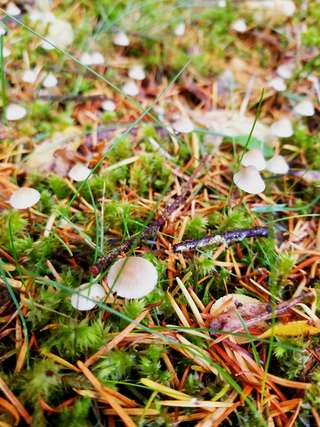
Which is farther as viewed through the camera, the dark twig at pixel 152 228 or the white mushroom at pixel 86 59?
the white mushroom at pixel 86 59

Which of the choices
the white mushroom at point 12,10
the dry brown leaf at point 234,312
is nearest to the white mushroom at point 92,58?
the white mushroom at point 12,10

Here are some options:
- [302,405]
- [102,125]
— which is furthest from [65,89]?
[302,405]

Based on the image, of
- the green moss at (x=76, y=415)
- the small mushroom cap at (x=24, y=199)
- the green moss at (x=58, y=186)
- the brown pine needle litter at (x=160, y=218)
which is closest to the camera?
the green moss at (x=76, y=415)

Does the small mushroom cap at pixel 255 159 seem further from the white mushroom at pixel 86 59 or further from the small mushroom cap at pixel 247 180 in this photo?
the white mushroom at pixel 86 59

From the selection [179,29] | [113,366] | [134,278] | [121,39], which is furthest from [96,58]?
[113,366]

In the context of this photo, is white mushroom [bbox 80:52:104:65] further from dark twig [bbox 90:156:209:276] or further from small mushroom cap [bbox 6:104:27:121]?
dark twig [bbox 90:156:209:276]

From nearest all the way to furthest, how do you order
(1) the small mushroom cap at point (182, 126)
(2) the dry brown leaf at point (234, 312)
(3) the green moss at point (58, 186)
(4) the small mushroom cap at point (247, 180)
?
(2) the dry brown leaf at point (234, 312) < (4) the small mushroom cap at point (247, 180) < (3) the green moss at point (58, 186) < (1) the small mushroom cap at point (182, 126)

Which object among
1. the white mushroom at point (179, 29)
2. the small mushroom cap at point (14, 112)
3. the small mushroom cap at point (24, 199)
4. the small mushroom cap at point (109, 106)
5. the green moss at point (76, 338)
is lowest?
the green moss at point (76, 338)
